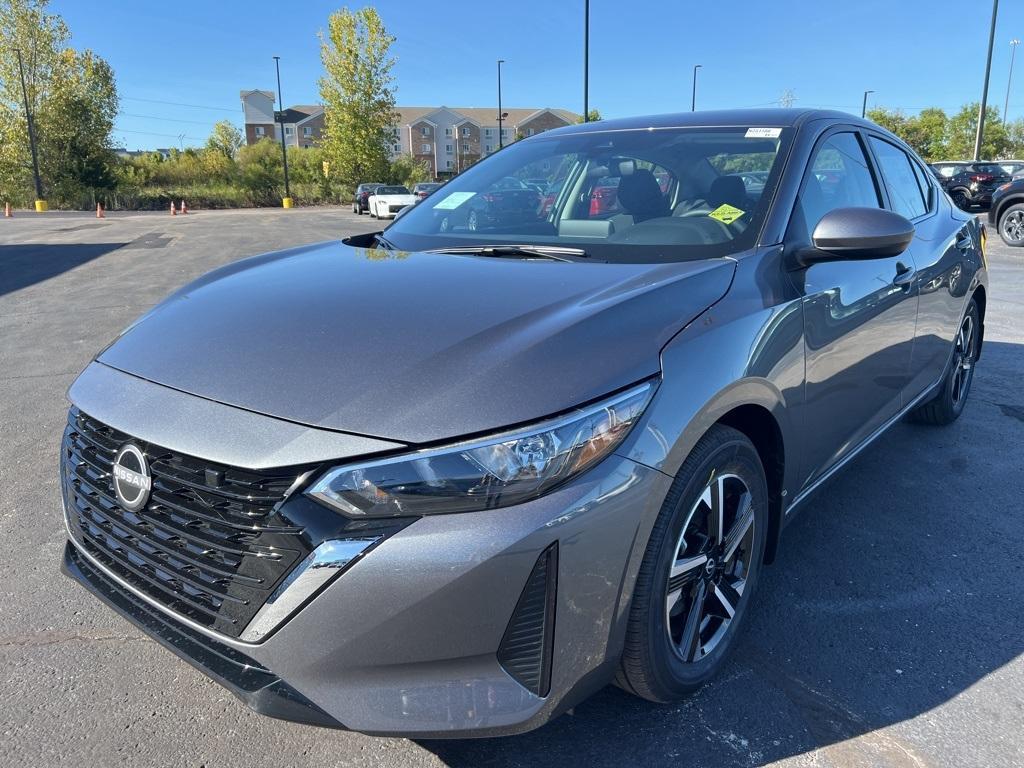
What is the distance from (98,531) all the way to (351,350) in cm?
85

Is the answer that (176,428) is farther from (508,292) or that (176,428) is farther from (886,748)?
(886,748)

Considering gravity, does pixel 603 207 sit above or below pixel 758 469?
above

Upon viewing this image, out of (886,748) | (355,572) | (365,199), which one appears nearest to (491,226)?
(355,572)

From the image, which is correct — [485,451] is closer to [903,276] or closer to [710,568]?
[710,568]

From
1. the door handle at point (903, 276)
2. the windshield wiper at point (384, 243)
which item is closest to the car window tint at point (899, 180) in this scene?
the door handle at point (903, 276)

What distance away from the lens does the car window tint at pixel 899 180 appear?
3490mm

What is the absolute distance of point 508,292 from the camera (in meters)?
2.13

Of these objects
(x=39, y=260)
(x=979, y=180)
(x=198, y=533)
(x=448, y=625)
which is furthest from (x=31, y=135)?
(x=448, y=625)

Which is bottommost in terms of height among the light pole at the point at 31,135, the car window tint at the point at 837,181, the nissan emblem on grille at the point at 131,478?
the nissan emblem on grille at the point at 131,478

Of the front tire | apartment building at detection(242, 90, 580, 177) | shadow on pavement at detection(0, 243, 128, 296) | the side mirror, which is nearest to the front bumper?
the front tire

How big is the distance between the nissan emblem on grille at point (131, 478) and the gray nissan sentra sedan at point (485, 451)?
1 centimetres

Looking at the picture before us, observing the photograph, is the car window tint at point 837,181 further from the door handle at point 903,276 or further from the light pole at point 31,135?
the light pole at point 31,135

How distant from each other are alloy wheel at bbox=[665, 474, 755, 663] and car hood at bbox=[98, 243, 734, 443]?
1.70 feet

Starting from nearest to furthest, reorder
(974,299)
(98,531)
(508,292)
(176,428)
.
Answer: (176,428)
(98,531)
(508,292)
(974,299)
